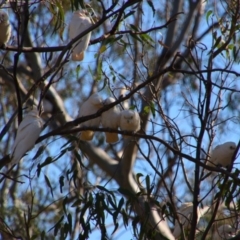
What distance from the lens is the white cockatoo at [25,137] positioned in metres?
2.47

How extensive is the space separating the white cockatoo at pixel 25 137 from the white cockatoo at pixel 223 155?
0.69 m

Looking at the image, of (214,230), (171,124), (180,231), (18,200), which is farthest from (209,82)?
(18,200)

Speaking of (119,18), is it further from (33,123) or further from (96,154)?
(96,154)

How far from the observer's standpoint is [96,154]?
5.30m

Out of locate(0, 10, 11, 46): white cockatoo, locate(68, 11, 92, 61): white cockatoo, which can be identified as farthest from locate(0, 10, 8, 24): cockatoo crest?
locate(68, 11, 92, 61): white cockatoo

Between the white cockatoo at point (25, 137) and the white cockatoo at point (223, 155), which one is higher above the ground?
the white cockatoo at point (25, 137)

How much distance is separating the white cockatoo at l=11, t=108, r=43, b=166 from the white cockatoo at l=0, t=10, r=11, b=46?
52cm

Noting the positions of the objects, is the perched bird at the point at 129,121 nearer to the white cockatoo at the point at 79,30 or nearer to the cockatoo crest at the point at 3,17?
the white cockatoo at the point at 79,30

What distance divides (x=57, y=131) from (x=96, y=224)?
416 millimetres

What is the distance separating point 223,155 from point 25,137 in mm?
768

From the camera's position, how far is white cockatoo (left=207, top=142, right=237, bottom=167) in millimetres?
2627

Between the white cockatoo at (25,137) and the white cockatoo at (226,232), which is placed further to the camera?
the white cockatoo at (226,232)

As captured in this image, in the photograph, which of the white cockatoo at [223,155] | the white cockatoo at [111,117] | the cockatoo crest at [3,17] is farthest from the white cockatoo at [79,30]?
the white cockatoo at [223,155]

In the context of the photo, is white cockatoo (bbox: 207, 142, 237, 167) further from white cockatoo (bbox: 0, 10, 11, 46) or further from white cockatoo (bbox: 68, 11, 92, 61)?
white cockatoo (bbox: 0, 10, 11, 46)
